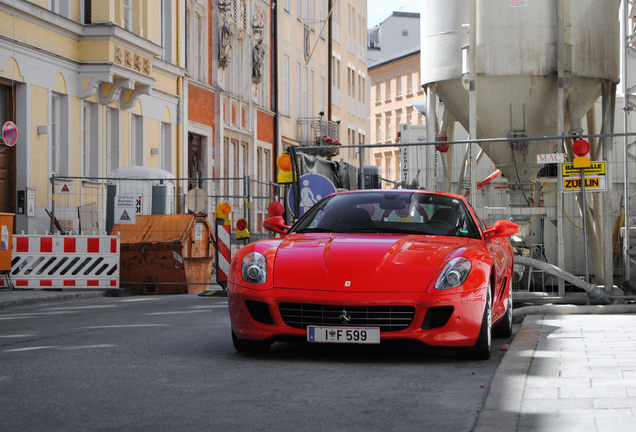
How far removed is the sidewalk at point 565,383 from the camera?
5.24 meters

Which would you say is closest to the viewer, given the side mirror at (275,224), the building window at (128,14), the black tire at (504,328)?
the side mirror at (275,224)

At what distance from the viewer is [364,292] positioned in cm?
762

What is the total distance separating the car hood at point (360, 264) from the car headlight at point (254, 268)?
0.33 ft

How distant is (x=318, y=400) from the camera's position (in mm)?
6000

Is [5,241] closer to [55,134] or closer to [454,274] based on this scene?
[55,134]

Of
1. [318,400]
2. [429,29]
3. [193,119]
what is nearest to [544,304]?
[429,29]

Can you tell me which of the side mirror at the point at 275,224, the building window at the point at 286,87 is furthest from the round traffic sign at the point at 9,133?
the building window at the point at 286,87

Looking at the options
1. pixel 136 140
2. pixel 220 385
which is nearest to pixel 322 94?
pixel 136 140

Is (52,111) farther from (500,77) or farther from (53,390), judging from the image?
(53,390)

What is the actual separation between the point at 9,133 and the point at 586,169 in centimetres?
1185

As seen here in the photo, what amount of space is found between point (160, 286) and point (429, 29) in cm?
671

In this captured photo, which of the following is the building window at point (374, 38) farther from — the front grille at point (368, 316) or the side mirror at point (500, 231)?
the front grille at point (368, 316)

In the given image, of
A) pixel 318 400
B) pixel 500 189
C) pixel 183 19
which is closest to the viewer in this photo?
pixel 318 400

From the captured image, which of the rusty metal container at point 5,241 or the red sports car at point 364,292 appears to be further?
the rusty metal container at point 5,241
